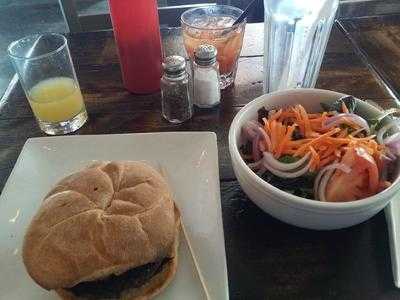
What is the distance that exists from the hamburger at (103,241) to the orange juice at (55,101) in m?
0.36

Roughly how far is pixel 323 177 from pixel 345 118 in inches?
6.3

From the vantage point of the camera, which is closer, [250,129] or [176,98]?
[250,129]

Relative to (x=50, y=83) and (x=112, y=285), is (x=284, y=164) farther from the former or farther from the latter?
(x=50, y=83)

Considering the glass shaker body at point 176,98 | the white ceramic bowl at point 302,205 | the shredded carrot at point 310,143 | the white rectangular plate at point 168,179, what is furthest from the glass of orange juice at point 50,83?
the shredded carrot at point 310,143

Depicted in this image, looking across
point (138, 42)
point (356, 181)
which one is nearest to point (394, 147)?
point (356, 181)

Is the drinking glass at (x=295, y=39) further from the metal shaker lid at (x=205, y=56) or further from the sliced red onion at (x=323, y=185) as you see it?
the sliced red onion at (x=323, y=185)

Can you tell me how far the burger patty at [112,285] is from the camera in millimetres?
628

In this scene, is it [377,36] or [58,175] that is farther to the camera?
[377,36]

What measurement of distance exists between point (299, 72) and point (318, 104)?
0.76 feet

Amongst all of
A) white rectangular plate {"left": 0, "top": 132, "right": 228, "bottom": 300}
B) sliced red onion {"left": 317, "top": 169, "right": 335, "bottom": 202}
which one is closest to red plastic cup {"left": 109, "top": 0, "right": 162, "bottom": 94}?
white rectangular plate {"left": 0, "top": 132, "right": 228, "bottom": 300}

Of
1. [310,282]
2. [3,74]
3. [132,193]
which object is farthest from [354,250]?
[3,74]

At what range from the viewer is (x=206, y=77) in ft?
3.36

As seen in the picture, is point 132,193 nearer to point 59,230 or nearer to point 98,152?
point 59,230

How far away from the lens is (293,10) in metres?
0.95
